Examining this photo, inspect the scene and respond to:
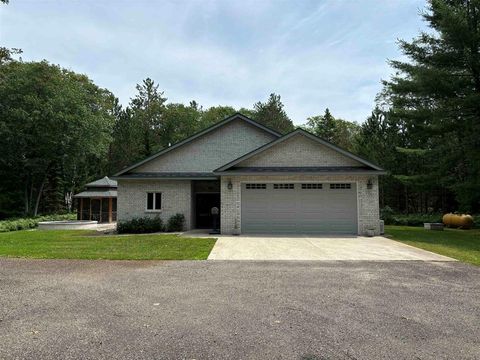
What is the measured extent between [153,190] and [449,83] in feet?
56.6

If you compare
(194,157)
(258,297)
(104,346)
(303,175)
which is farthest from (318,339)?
(194,157)

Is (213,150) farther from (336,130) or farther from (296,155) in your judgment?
(336,130)

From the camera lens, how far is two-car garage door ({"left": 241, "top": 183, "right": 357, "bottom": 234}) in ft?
57.0

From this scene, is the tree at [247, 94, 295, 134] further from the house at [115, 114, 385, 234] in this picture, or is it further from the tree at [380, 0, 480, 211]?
the house at [115, 114, 385, 234]

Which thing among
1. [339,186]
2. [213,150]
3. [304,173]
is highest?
[213,150]

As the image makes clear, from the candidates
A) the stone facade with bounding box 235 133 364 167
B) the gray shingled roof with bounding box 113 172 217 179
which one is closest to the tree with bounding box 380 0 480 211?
the stone facade with bounding box 235 133 364 167

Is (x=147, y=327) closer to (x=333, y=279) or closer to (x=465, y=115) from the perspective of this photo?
(x=333, y=279)

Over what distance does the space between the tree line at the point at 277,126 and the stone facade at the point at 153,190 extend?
379 inches

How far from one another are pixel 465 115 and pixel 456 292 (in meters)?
16.9

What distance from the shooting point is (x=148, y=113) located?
4962 centimetres

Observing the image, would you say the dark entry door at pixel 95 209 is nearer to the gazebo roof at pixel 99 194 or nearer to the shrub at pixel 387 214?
the gazebo roof at pixel 99 194

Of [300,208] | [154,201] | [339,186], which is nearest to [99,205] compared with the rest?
[154,201]

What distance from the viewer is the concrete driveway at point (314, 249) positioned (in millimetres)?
10609

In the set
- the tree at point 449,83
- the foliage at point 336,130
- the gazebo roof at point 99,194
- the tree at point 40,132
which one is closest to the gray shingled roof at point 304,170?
the tree at point 449,83
